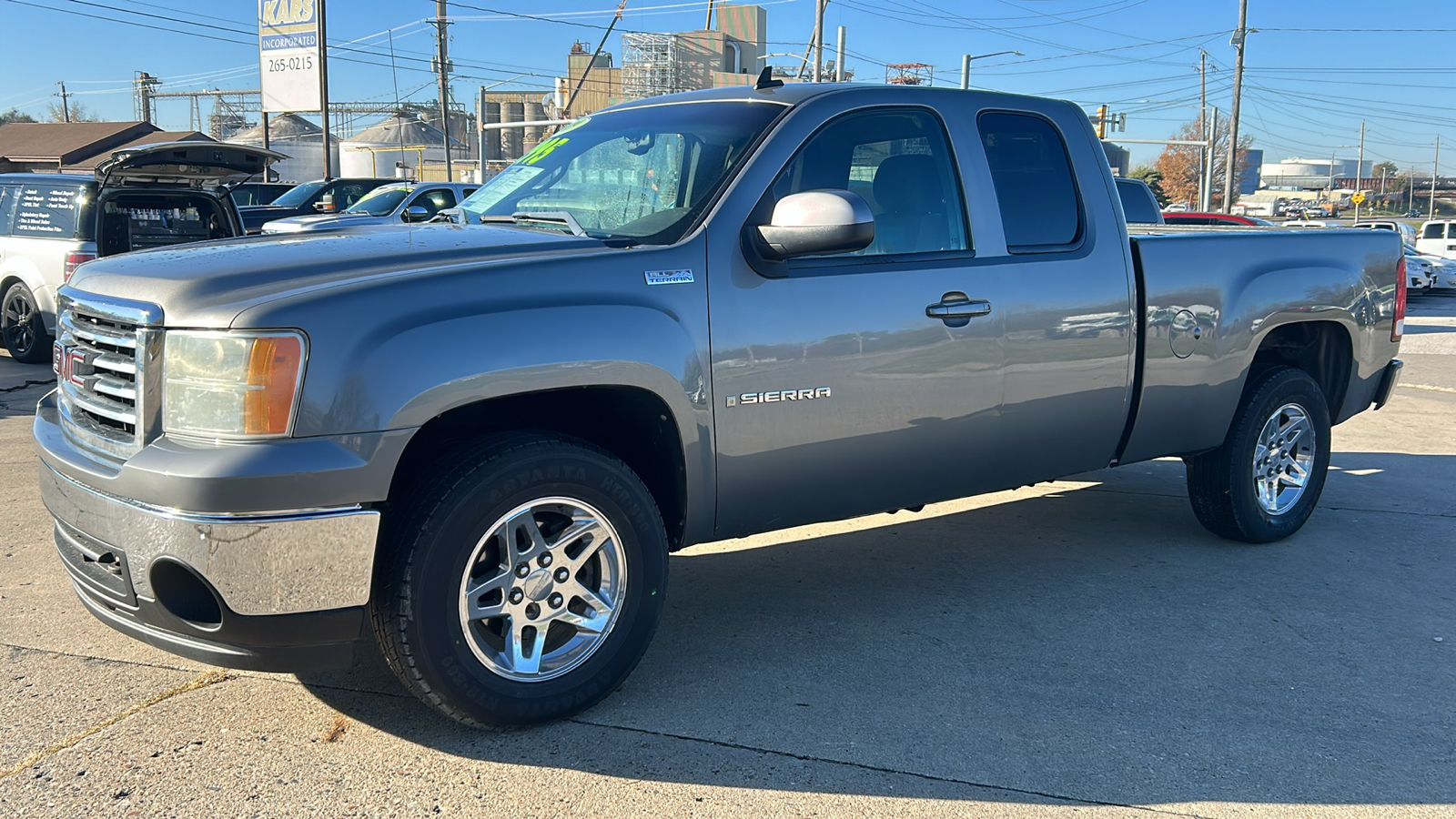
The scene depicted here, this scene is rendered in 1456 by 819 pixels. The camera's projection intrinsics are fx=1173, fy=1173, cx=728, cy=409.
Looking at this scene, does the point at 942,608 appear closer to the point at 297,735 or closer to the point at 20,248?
the point at 297,735

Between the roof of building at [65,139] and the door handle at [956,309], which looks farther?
the roof of building at [65,139]

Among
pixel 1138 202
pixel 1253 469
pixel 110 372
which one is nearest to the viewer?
pixel 110 372

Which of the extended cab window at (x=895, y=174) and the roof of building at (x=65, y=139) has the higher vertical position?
the roof of building at (x=65, y=139)

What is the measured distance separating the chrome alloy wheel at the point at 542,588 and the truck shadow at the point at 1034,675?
248 mm

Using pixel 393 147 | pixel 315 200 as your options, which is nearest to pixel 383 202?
pixel 315 200

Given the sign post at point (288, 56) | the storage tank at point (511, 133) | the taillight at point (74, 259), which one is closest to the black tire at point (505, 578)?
the taillight at point (74, 259)

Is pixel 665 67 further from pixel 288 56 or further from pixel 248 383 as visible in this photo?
pixel 248 383

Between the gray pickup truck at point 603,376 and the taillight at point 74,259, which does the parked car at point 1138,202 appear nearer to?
the gray pickup truck at point 603,376

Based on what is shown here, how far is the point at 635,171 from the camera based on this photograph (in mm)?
4172

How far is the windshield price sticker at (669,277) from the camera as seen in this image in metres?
3.53

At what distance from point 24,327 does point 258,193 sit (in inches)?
491

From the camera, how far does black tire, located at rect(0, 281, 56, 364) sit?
10.9 m

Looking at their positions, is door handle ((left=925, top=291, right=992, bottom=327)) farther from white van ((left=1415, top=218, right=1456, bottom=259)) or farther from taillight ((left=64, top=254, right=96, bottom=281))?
white van ((left=1415, top=218, right=1456, bottom=259))

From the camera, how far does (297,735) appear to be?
3.41 metres
